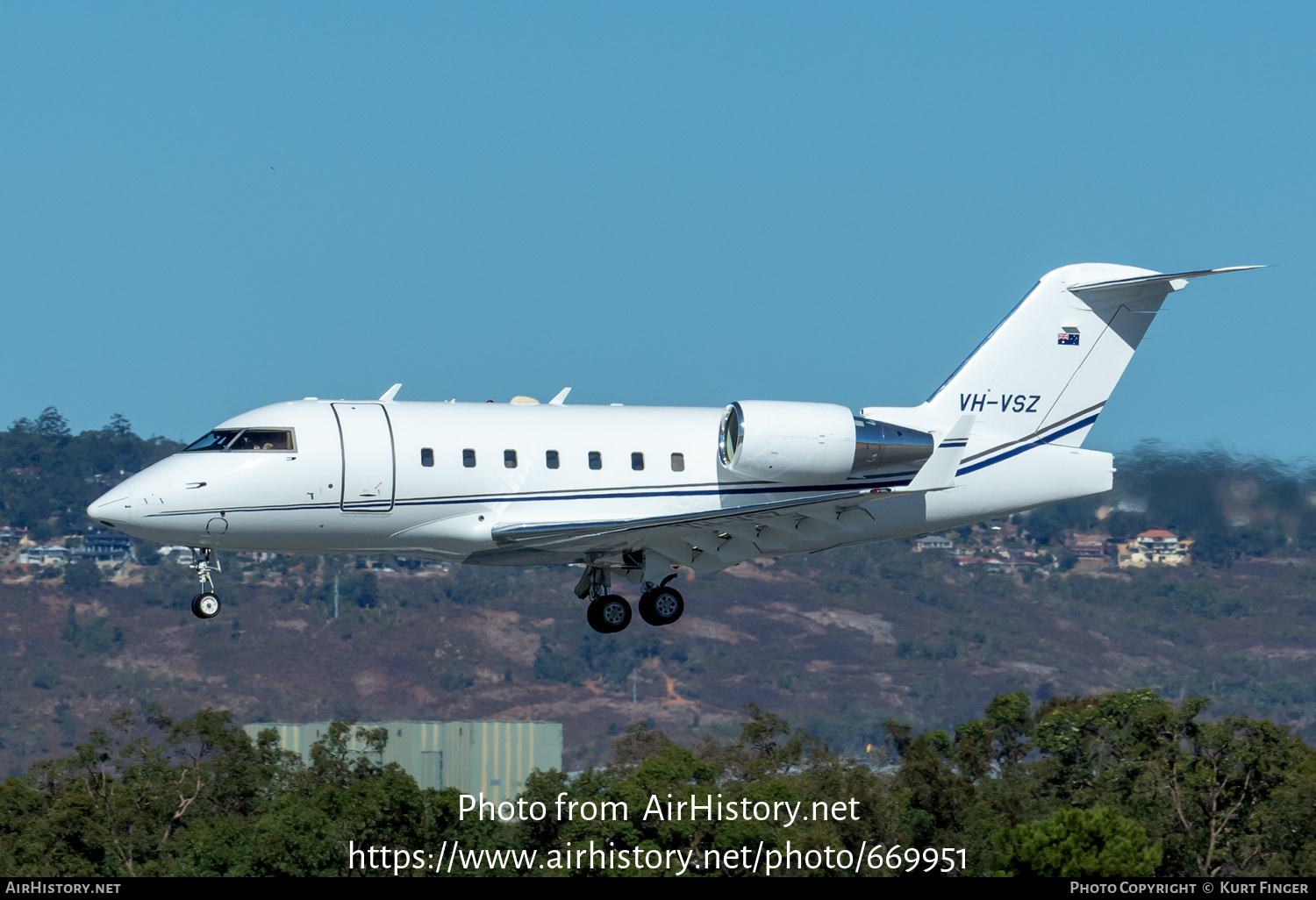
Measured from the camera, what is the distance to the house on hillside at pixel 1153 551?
121688 millimetres

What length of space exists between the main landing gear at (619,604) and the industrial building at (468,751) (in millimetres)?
77700

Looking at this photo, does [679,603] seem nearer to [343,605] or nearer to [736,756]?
[736,756]

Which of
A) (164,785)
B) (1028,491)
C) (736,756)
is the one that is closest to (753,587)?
(736,756)

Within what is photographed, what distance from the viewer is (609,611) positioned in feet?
105

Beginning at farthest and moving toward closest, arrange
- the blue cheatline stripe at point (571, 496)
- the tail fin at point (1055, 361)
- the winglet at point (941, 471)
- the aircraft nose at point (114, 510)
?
the tail fin at point (1055, 361), the winglet at point (941, 471), the blue cheatline stripe at point (571, 496), the aircraft nose at point (114, 510)

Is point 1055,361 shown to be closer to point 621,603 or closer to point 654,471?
point 654,471

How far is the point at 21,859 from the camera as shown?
192ft

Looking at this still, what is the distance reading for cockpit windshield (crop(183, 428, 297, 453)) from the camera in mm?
28984

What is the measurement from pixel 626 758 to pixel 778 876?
42.3 feet

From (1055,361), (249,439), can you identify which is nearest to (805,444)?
(1055,361)

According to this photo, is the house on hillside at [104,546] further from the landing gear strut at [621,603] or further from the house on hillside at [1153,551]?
the landing gear strut at [621,603]

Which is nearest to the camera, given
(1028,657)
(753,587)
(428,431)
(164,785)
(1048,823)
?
(428,431)

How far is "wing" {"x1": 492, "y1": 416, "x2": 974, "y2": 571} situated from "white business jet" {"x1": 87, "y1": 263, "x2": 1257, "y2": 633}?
5 cm

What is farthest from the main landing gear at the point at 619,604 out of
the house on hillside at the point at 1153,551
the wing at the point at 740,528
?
the house on hillside at the point at 1153,551
